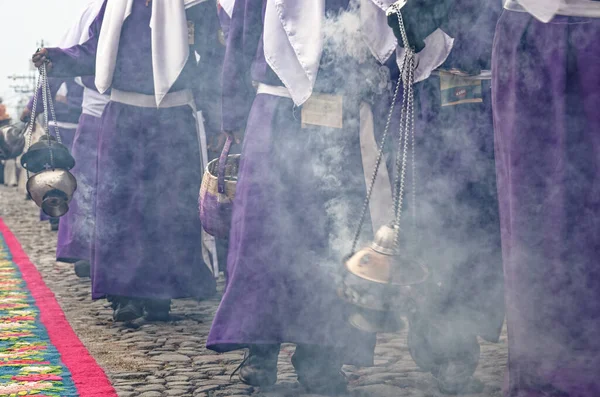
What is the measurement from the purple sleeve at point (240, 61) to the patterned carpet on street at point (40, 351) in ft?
4.35

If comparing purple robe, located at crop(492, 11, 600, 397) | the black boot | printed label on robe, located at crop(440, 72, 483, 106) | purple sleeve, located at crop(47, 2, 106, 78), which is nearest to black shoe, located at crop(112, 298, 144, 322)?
the black boot

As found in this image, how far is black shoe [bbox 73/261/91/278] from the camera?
7.90 m

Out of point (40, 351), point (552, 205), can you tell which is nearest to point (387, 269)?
point (552, 205)

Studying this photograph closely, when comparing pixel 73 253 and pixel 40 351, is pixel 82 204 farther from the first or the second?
pixel 40 351

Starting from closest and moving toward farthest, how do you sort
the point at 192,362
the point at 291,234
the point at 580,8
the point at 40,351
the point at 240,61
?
the point at 580,8, the point at 291,234, the point at 240,61, the point at 192,362, the point at 40,351

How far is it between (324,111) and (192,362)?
149 centimetres

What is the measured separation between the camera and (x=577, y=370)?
3.15 metres

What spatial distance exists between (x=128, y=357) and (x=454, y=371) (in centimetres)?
169

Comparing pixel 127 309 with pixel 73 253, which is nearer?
pixel 127 309

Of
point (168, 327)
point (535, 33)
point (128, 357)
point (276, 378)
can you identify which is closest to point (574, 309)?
point (535, 33)

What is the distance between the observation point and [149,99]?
6.04 m

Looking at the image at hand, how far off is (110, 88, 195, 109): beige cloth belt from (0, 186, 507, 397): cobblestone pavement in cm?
130

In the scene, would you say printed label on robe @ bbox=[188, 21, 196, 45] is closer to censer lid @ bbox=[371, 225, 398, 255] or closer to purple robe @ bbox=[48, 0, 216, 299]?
purple robe @ bbox=[48, 0, 216, 299]

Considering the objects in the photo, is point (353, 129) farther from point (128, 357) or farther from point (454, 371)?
point (128, 357)
